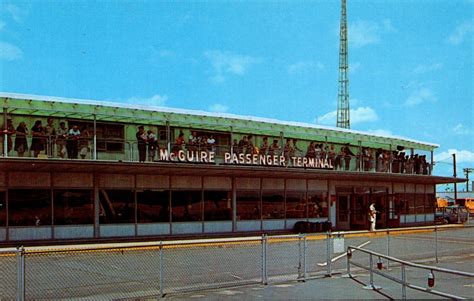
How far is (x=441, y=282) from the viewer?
1288cm

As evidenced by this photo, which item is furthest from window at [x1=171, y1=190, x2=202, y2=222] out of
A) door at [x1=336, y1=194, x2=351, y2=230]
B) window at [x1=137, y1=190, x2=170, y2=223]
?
door at [x1=336, y1=194, x2=351, y2=230]

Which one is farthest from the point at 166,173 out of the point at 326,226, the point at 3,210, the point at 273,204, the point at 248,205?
the point at 326,226

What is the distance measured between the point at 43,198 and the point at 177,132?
757 cm

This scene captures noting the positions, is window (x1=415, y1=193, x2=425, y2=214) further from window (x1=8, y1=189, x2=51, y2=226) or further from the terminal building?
window (x1=8, y1=189, x2=51, y2=226)

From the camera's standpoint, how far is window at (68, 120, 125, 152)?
24703mm

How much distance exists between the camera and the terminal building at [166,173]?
74.8 feet

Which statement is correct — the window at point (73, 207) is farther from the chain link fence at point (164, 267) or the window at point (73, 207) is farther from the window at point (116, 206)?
the chain link fence at point (164, 267)

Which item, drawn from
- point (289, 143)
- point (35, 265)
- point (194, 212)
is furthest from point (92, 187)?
point (289, 143)

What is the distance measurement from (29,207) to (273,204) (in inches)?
498

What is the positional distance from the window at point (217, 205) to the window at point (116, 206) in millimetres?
4025

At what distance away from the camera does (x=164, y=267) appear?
15211mm

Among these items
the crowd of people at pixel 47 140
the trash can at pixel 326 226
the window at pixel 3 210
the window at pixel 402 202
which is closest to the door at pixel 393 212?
the window at pixel 402 202

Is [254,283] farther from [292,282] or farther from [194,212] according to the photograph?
[194,212]

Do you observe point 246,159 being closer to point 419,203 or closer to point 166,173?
point 166,173
